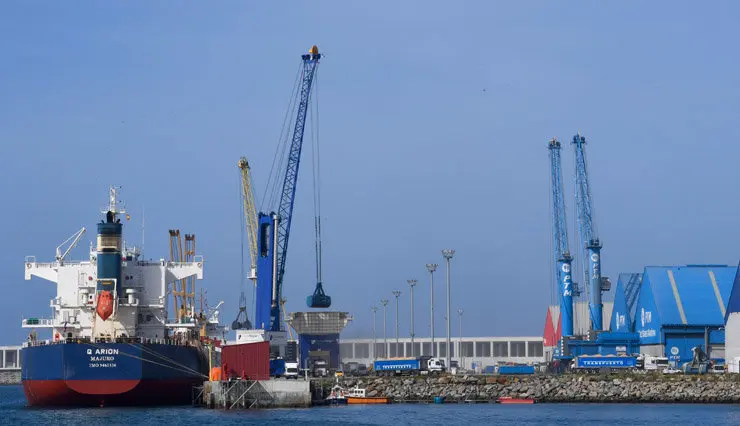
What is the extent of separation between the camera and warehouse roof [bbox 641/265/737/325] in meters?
125

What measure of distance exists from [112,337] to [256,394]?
33.9 ft

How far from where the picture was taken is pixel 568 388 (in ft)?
316

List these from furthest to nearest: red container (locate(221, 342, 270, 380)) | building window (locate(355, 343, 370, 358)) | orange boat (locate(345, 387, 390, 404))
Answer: building window (locate(355, 343, 370, 358))
orange boat (locate(345, 387, 390, 404))
red container (locate(221, 342, 270, 380))

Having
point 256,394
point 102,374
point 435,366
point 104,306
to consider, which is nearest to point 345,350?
point 435,366

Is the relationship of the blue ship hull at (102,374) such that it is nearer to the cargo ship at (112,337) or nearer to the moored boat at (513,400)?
the cargo ship at (112,337)

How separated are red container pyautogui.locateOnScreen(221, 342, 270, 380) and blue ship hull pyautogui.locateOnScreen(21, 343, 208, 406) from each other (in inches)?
140

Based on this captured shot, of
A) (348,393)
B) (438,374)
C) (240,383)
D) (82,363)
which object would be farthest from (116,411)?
(438,374)

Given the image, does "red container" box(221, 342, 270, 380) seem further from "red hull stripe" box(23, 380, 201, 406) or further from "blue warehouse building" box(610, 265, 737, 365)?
"blue warehouse building" box(610, 265, 737, 365)

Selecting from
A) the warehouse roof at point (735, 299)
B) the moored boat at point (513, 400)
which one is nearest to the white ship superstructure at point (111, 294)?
the moored boat at point (513, 400)

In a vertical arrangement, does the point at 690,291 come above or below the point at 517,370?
above

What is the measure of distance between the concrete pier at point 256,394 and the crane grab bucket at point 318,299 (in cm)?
4702

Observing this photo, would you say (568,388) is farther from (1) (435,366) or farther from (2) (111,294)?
(2) (111,294)

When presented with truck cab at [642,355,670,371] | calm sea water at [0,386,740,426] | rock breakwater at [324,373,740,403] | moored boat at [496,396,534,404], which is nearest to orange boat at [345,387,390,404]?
rock breakwater at [324,373,740,403]

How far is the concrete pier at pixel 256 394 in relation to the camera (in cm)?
8194
